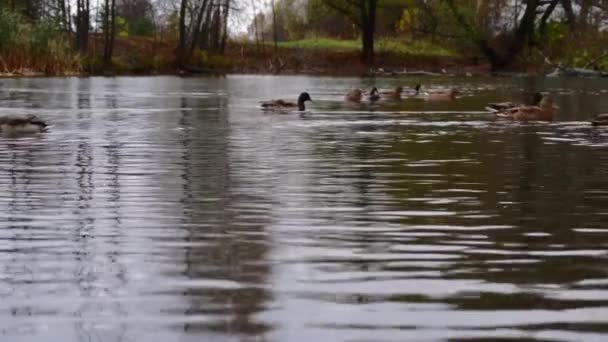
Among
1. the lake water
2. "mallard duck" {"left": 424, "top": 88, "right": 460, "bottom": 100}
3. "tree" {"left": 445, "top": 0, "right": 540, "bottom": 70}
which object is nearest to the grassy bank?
"tree" {"left": 445, "top": 0, "right": 540, "bottom": 70}

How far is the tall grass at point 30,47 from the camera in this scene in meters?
50.5

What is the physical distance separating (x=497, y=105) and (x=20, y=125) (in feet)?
33.4

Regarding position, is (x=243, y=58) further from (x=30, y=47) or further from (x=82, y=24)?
(x=30, y=47)

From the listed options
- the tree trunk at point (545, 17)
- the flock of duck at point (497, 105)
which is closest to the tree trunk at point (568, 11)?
the tree trunk at point (545, 17)

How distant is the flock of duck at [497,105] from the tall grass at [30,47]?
70.3 ft

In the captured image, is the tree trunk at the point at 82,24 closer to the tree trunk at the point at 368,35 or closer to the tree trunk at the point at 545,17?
the tree trunk at the point at 368,35

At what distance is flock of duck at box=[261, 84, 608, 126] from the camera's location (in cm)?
2120

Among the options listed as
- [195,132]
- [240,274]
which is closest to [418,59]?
[195,132]

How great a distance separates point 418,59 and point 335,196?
66419 mm

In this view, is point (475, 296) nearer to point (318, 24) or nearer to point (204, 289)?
point (204, 289)

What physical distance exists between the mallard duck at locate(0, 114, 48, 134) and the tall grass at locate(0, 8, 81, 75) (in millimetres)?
33482

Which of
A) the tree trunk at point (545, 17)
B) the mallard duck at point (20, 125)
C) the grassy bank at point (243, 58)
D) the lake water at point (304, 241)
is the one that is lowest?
the lake water at point (304, 241)

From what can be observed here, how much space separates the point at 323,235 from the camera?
7520 millimetres

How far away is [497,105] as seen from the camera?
75.5 ft
